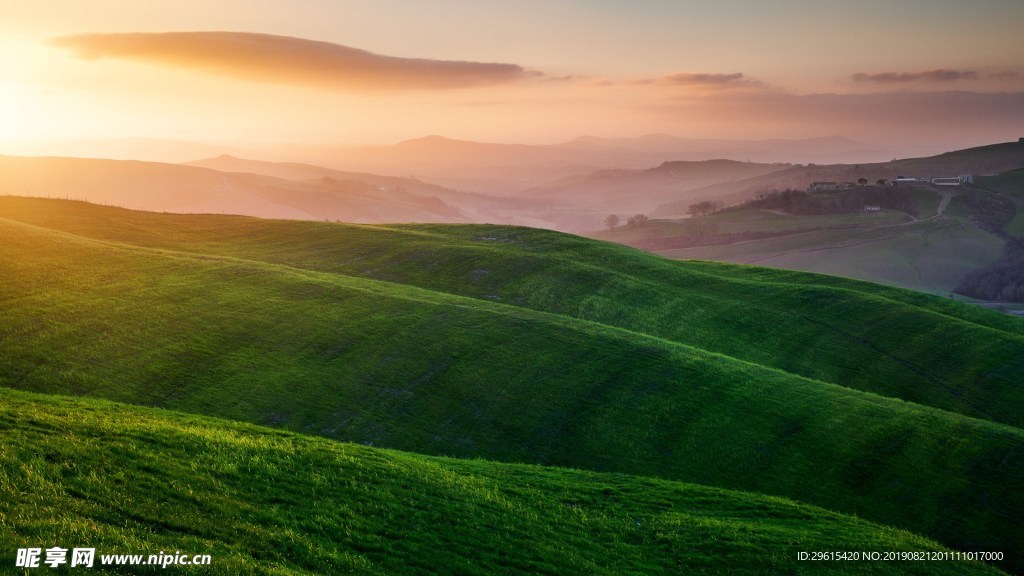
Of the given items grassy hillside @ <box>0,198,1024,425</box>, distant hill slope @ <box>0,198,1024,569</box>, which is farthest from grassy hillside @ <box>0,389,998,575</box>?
grassy hillside @ <box>0,198,1024,425</box>

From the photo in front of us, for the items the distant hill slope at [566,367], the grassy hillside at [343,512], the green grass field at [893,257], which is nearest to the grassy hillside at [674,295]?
the distant hill slope at [566,367]

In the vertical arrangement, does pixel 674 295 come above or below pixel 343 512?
above

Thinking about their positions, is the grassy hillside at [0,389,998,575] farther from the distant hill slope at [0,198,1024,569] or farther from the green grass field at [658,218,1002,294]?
the green grass field at [658,218,1002,294]

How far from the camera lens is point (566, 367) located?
4559 cm

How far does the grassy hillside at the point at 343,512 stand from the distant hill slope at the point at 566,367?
25.8ft

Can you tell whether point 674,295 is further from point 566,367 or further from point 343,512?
point 343,512

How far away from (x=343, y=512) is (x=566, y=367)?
26278mm

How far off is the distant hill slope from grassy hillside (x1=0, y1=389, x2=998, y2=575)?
25.8 feet

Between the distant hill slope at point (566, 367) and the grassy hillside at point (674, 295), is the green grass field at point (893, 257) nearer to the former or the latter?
the grassy hillside at point (674, 295)

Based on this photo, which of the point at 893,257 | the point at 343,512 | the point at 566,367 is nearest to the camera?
the point at 343,512

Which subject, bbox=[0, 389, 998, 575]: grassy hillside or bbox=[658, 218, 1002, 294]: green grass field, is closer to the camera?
bbox=[0, 389, 998, 575]: grassy hillside

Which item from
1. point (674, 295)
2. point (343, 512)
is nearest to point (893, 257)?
point (674, 295)

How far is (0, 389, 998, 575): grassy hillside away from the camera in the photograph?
57.1 feet

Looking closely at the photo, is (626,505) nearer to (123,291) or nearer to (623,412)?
(623,412)
